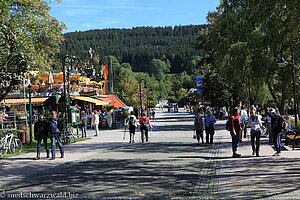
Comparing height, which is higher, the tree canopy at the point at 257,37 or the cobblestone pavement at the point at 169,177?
the tree canopy at the point at 257,37

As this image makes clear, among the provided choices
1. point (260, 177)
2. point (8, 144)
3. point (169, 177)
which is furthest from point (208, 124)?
point (8, 144)

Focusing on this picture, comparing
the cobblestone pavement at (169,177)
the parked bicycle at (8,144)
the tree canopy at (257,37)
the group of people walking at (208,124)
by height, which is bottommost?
the cobblestone pavement at (169,177)

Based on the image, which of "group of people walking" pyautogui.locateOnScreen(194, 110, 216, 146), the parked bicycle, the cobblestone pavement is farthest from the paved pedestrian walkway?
the parked bicycle

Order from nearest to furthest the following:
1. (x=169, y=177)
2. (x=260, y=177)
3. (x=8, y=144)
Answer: (x=260, y=177), (x=169, y=177), (x=8, y=144)

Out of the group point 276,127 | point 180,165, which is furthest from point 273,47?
point 180,165

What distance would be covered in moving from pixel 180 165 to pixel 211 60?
27.2 meters

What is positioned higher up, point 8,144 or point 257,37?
point 257,37

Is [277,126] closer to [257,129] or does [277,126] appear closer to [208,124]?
[257,129]

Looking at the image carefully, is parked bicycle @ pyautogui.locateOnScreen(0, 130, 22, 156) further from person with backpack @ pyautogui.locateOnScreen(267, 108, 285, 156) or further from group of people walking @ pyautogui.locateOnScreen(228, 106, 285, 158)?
person with backpack @ pyautogui.locateOnScreen(267, 108, 285, 156)

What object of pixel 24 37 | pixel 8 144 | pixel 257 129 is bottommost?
pixel 8 144

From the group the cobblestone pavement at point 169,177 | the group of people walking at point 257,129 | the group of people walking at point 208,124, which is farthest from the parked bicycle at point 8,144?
the group of people walking at point 257,129

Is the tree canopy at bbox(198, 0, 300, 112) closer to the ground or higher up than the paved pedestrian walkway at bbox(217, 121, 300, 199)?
higher up

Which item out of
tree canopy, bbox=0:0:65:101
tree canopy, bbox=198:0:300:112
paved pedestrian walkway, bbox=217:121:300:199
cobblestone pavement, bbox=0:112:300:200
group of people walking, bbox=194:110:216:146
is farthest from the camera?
group of people walking, bbox=194:110:216:146

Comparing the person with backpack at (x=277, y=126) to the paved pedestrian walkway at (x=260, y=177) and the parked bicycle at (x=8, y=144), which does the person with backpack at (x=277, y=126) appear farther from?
the parked bicycle at (x=8, y=144)
